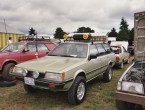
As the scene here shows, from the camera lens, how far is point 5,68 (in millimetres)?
7059

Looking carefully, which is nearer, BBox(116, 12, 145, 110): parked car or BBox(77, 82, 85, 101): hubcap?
BBox(116, 12, 145, 110): parked car

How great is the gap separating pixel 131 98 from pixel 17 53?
17.5ft

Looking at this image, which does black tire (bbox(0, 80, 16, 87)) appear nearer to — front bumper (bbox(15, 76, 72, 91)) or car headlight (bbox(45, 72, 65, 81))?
front bumper (bbox(15, 76, 72, 91))

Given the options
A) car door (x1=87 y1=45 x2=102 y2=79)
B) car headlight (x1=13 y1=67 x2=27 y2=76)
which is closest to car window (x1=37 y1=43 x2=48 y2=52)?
car door (x1=87 y1=45 x2=102 y2=79)

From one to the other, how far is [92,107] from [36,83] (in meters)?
1.51

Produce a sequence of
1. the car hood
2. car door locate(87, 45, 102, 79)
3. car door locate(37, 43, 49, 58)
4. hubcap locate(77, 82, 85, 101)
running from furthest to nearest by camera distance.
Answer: car door locate(37, 43, 49, 58) → car door locate(87, 45, 102, 79) → hubcap locate(77, 82, 85, 101) → the car hood

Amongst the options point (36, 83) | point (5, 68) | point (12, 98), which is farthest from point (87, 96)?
point (5, 68)

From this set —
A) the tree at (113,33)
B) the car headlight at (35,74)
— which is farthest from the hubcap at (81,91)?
the tree at (113,33)

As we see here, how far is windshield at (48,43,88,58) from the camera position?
5688 millimetres

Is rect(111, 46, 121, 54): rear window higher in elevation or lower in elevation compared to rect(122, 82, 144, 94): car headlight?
higher

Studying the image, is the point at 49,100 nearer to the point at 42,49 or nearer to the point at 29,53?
the point at 29,53

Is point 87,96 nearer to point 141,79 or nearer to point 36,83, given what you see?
point 36,83

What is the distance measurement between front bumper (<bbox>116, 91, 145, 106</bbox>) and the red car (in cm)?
432

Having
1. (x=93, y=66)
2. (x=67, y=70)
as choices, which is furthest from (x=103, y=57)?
(x=67, y=70)
